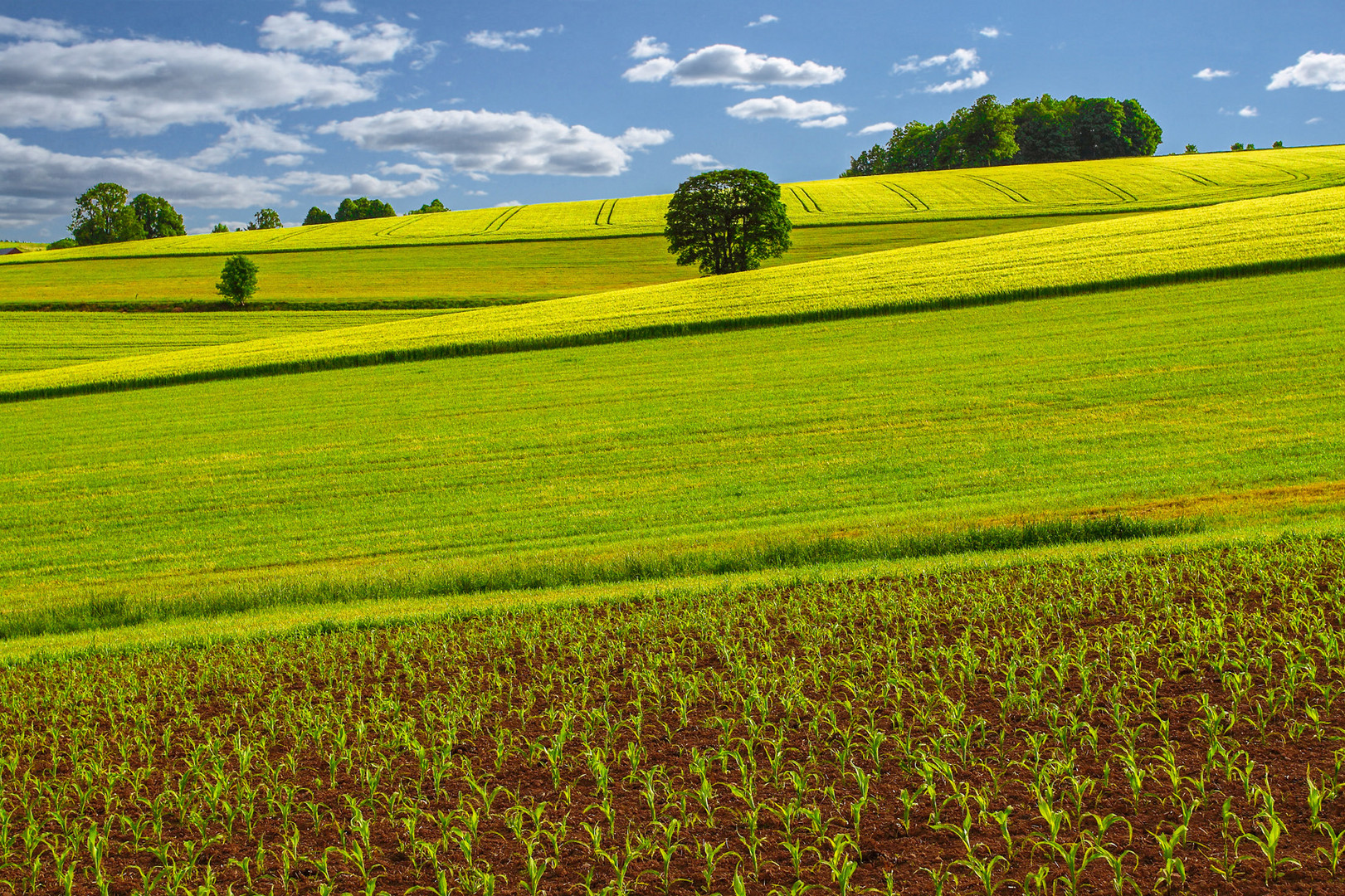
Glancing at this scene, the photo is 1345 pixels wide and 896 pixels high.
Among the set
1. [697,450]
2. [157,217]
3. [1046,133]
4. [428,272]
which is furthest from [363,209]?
[697,450]

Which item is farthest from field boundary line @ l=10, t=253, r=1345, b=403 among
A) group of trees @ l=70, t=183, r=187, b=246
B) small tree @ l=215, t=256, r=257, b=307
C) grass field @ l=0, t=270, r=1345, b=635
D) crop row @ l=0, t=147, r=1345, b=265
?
group of trees @ l=70, t=183, r=187, b=246

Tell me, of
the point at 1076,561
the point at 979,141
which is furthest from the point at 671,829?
the point at 979,141

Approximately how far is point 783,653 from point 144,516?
1486 cm

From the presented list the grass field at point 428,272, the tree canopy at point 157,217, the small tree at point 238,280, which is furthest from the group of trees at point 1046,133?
the tree canopy at point 157,217

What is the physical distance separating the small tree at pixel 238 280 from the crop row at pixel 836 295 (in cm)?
1947

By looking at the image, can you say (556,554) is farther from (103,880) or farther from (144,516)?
(144,516)

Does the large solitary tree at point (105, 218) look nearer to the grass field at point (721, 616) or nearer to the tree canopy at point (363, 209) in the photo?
the tree canopy at point (363, 209)

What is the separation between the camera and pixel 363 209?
141625 mm

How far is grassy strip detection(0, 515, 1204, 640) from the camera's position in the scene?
10.7 metres

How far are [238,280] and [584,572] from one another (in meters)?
56.5

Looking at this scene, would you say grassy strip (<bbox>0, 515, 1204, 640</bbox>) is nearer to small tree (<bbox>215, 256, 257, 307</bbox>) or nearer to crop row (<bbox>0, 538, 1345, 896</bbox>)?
crop row (<bbox>0, 538, 1345, 896</bbox>)

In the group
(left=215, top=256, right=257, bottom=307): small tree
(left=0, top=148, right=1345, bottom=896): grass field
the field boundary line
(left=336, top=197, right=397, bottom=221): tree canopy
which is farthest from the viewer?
(left=336, top=197, right=397, bottom=221): tree canopy

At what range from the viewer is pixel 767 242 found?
184 ft

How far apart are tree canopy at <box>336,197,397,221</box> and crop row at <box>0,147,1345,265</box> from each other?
4097cm
